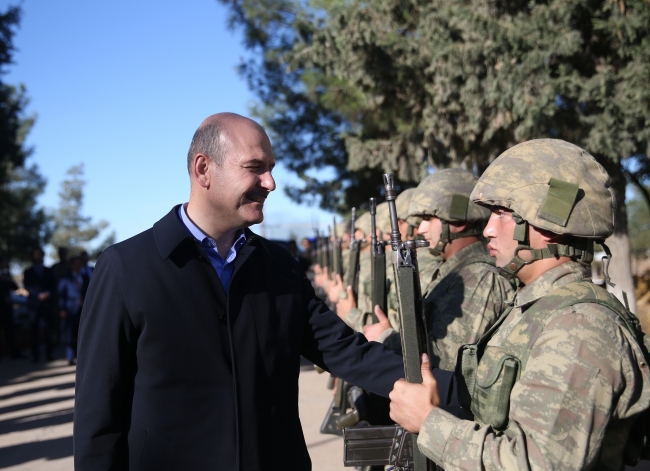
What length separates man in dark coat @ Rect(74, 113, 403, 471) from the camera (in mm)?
2271

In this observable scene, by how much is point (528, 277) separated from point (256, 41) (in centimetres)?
1733

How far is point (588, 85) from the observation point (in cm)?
927

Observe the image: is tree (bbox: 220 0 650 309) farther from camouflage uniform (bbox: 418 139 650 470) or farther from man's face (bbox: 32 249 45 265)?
camouflage uniform (bbox: 418 139 650 470)

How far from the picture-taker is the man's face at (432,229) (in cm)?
414

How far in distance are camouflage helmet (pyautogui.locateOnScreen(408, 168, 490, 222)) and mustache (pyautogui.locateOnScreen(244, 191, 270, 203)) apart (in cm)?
169

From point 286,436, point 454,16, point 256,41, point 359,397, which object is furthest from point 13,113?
point 286,436

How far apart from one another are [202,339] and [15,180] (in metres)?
40.4

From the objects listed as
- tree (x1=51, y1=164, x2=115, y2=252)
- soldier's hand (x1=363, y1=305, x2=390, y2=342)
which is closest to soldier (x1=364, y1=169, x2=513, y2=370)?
soldier's hand (x1=363, y1=305, x2=390, y2=342)

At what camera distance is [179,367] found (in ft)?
7.61

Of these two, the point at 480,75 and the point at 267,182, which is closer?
the point at 267,182

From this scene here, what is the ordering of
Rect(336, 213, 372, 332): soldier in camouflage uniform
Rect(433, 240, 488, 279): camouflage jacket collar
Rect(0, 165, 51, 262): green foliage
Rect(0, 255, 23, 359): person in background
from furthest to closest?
Rect(0, 165, 51, 262): green foliage < Rect(0, 255, 23, 359): person in background < Rect(336, 213, 372, 332): soldier in camouflage uniform < Rect(433, 240, 488, 279): camouflage jacket collar

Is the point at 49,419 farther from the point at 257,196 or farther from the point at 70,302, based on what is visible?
the point at 257,196

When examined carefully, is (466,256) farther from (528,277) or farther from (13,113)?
(13,113)

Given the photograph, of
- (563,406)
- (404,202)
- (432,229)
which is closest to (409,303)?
(563,406)
